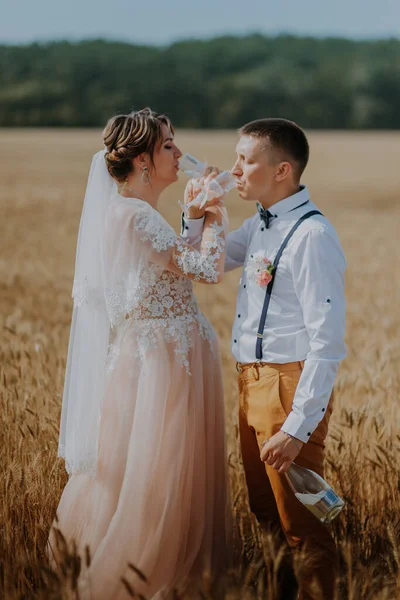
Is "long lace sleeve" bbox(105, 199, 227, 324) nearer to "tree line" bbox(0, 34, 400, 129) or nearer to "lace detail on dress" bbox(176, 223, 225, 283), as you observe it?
"lace detail on dress" bbox(176, 223, 225, 283)

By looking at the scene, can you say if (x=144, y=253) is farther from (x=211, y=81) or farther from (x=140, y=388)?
(x=211, y=81)

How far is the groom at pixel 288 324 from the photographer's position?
114 inches

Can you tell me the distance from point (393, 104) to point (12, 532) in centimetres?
10100

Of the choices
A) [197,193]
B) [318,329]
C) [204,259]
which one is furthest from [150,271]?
[318,329]

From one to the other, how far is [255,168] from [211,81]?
113561 millimetres

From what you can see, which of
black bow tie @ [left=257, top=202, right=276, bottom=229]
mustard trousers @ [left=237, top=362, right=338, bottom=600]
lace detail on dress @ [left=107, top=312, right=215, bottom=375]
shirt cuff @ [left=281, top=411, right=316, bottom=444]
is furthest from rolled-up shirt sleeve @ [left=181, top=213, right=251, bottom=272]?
shirt cuff @ [left=281, top=411, right=316, bottom=444]

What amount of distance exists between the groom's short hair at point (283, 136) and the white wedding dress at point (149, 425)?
14.5 inches

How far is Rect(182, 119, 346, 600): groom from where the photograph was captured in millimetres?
2893

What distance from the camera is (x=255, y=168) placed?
3.10 metres

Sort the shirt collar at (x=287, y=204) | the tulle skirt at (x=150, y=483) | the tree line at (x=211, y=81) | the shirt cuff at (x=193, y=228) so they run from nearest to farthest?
the tulle skirt at (x=150, y=483) < the shirt collar at (x=287, y=204) < the shirt cuff at (x=193, y=228) < the tree line at (x=211, y=81)

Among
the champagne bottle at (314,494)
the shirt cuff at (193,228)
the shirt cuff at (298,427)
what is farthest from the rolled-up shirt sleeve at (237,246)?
the champagne bottle at (314,494)

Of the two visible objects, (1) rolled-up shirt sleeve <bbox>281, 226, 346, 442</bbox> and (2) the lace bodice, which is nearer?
(1) rolled-up shirt sleeve <bbox>281, 226, 346, 442</bbox>

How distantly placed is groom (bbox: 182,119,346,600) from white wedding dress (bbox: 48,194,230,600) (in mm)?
190

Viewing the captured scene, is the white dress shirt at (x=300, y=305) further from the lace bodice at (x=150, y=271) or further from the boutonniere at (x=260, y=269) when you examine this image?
the lace bodice at (x=150, y=271)
